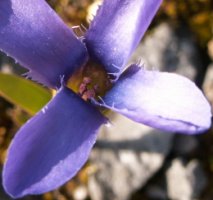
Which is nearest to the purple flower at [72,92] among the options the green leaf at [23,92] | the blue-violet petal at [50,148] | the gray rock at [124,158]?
the blue-violet petal at [50,148]

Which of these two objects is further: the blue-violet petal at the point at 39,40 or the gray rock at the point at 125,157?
the gray rock at the point at 125,157

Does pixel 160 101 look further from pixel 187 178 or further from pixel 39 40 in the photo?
pixel 187 178

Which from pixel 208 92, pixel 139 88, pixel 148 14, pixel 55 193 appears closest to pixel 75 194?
pixel 55 193

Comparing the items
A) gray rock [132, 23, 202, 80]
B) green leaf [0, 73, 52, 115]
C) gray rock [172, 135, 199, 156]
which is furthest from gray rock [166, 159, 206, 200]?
green leaf [0, 73, 52, 115]

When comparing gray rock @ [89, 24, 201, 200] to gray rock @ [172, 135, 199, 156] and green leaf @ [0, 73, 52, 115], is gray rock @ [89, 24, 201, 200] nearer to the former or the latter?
gray rock @ [172, 135, 199, 156]

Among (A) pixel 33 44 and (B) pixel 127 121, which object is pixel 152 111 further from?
(B) pixel 127 121

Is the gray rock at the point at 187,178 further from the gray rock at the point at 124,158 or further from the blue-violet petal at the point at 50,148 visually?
the blue-violet petal at the point at 50,148
